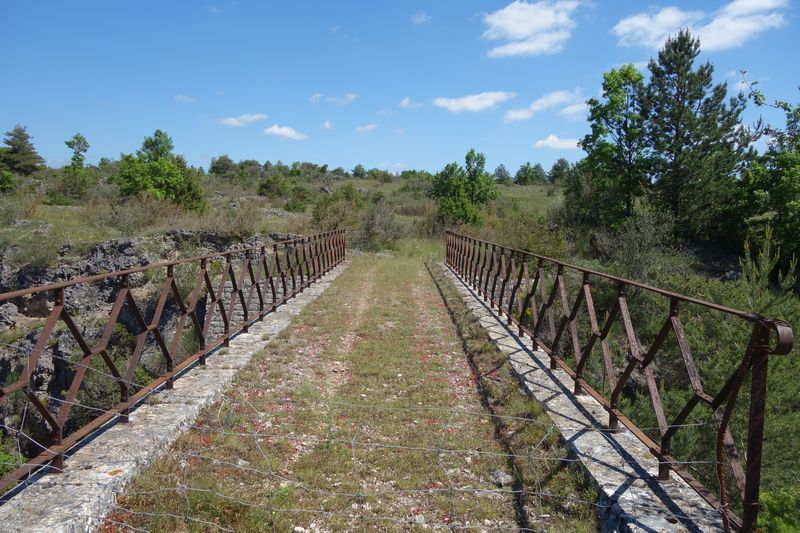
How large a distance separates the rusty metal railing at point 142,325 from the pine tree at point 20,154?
1566 inches

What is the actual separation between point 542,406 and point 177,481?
2.71m

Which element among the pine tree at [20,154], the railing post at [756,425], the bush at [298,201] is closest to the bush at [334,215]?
the bush at [298,201]

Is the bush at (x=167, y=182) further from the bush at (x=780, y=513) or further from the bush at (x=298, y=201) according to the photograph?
the bush at (x=780, y=513)

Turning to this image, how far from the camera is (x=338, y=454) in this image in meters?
3.43

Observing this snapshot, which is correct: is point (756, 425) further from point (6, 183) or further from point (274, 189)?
point (6, 183)

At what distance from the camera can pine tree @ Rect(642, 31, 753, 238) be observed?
24.5 m

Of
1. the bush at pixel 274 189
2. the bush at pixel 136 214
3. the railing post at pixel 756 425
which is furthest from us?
the bush at pixel 274 189

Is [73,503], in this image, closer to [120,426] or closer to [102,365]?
[120,426]

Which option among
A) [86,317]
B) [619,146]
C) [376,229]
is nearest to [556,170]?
[619,146]

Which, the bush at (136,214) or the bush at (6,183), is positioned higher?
the bush at (6,183)

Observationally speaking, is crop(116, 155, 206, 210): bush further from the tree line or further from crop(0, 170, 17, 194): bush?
the tree line

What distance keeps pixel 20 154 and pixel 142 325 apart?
2157 inches

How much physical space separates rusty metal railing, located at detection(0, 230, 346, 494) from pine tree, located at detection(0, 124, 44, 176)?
39768 millimetres

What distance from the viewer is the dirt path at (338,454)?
2645mm
